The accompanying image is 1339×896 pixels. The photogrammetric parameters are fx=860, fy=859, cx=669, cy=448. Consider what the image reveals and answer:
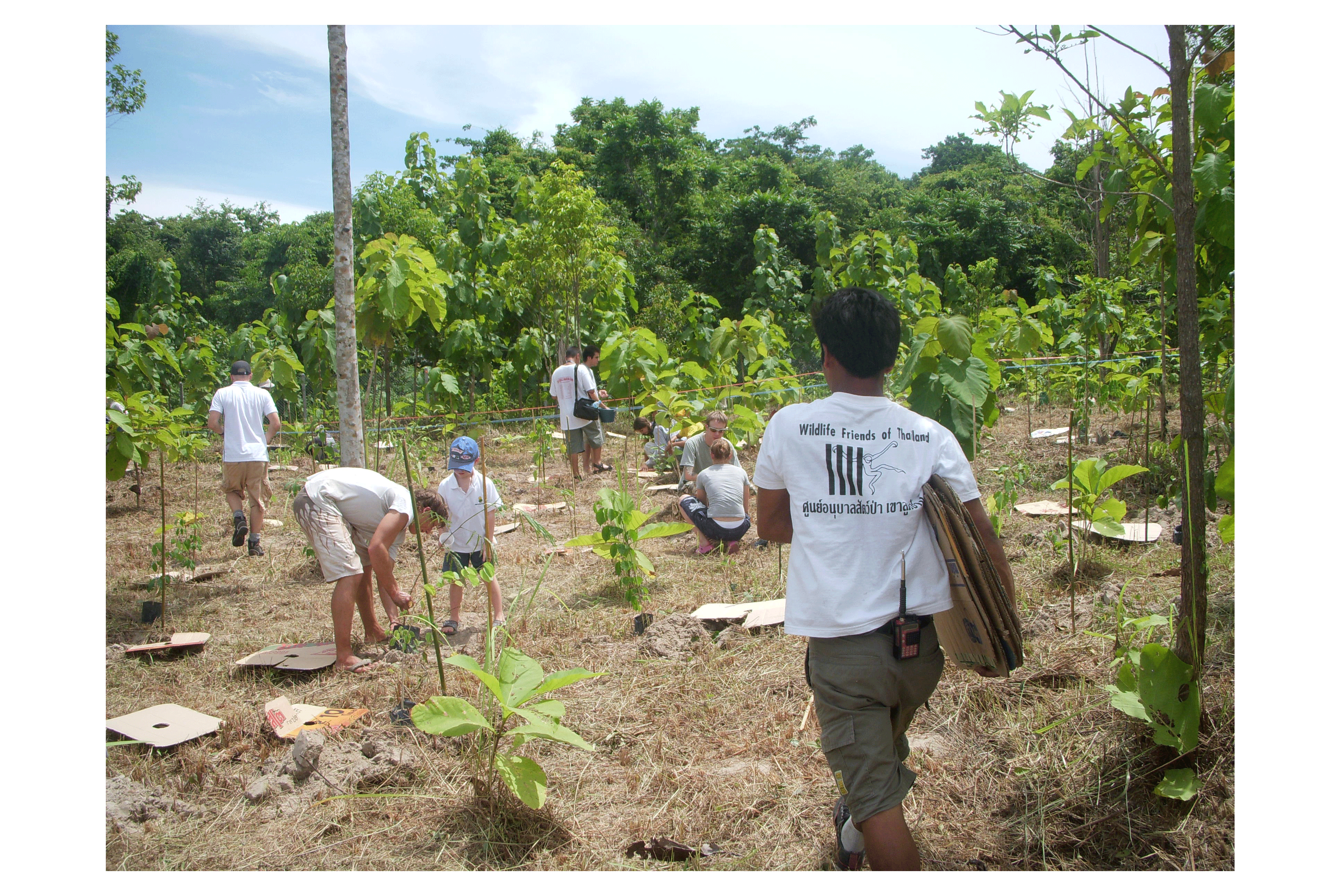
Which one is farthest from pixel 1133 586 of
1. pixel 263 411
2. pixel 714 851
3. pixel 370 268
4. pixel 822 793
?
pixel 263 411

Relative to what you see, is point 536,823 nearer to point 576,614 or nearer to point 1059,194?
point 576,614

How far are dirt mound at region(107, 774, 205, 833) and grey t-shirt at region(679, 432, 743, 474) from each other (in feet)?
14.9

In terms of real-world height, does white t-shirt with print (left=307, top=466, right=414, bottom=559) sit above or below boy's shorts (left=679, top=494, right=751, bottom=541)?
above

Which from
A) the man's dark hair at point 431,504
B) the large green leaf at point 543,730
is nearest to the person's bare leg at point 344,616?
the man's dark hair at point 431,504

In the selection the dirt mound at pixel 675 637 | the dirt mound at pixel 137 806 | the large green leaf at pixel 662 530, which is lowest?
the dirt mound at pixel 137 806

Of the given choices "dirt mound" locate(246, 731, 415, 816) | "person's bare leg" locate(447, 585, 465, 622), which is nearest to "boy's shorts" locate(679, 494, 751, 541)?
"person's bare leg" locate(447, 585, 465, 622)

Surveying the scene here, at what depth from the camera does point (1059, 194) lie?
22219 millimetres

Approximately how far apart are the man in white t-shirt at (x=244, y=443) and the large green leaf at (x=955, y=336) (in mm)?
5306

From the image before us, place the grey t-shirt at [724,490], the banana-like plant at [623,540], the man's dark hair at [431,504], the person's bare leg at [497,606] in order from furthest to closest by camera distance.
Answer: the grey t-shirt at [724,490], the banana-like plant at [623,540], the person's bare leg at [497,606], the man's dark hair at [431,504]

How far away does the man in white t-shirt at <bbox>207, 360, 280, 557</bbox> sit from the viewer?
675 centimetres

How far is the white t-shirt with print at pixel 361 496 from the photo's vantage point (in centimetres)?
422

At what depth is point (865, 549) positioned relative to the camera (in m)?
2.00

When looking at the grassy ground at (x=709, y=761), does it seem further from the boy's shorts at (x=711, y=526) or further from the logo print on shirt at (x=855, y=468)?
the logo print on shirt at (x=855, y=468)

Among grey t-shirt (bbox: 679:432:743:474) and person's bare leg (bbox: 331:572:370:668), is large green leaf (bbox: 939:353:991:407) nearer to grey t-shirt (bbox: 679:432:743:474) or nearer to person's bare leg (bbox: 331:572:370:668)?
person's bare leg (bbox: 331:572:370:668)
